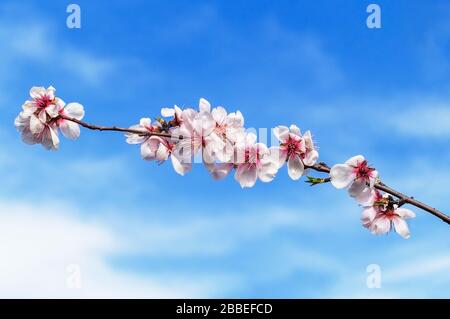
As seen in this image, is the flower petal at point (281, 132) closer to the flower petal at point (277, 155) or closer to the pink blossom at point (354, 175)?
the flower petal at point (277, 155)

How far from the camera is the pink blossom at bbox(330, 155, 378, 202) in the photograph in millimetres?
3332

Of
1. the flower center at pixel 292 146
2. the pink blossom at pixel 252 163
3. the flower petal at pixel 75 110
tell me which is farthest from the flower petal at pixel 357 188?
the flower petal at pixel 75 110

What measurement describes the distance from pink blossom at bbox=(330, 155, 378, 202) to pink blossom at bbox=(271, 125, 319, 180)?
16 cm

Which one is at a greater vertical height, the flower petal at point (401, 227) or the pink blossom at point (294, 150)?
the pink blossom at point (294, 150)

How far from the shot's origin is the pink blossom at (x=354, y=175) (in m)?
3.33

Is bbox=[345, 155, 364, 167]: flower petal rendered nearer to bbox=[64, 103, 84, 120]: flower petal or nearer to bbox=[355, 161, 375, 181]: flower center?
bbox=[355, 161, 375, 181]: flower center

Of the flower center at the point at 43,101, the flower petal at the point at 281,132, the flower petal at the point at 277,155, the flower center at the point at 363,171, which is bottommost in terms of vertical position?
the flower center at the point at 363,171

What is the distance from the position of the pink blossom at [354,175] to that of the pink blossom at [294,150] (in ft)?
0.53

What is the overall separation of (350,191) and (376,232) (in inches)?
15.8

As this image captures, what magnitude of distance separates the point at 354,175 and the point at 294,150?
0.40 metres

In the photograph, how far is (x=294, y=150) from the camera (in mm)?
3389
